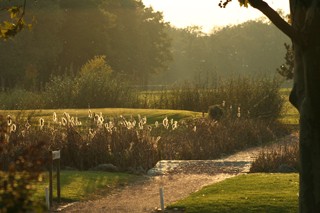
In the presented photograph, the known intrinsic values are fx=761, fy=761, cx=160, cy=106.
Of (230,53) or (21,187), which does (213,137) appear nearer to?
(21,187)

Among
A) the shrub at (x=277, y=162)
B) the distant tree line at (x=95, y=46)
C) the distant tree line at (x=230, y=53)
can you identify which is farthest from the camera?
the distant tree line at (x=230, y=53)

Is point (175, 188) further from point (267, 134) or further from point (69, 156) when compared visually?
point (267, 134)

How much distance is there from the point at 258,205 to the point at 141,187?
3868 mm

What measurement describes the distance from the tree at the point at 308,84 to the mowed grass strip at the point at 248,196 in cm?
302

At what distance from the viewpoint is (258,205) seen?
13523mm

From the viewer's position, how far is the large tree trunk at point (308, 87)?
9.75 metres

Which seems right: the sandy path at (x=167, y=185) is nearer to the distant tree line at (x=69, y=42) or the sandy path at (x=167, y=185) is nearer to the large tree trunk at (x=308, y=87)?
the large tree trunk at (x=308, y=87)

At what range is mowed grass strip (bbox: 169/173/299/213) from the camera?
1326 centimetres

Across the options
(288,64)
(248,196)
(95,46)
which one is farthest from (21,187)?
(95,46)

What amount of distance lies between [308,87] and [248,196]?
4.88 metres

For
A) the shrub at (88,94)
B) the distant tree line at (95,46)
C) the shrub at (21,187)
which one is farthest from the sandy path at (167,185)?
the shrub at (88,94)

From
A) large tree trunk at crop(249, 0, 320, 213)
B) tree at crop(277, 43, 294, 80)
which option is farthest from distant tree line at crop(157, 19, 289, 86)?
large tree trunk at crop(249, 0, 320, 213)

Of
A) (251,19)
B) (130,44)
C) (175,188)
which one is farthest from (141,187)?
(251,19)

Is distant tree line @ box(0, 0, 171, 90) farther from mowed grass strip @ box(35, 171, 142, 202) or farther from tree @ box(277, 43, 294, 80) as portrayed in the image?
mowed grass strip @ box(35, 171, 142, 202)
